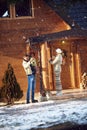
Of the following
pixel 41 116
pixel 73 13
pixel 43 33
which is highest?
pixel 73 13

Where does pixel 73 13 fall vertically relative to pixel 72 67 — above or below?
above

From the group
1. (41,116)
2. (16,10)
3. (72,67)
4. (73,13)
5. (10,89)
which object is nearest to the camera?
(41,116)

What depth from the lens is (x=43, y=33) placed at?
1681cm

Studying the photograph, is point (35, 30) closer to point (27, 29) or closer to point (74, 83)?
point (27, 29)

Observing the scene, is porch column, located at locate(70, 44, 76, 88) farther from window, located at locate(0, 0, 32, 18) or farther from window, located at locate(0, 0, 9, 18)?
window, located at locate(0, 0, 9, 18)

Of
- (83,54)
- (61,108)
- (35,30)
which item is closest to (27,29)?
(35,30)

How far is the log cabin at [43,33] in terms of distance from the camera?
52.8 ft

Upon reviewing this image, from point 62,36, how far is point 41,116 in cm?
638

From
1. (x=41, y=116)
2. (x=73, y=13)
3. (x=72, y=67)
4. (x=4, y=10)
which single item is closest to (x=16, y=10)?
(x=4, y=10)

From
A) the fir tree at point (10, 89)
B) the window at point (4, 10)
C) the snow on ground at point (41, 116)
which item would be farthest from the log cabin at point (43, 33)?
the snow on ground at point (41, 116)

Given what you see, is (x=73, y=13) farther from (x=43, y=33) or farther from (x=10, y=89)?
(x=10, y=89)

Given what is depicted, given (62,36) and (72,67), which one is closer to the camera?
(62,36)

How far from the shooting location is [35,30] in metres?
16.8

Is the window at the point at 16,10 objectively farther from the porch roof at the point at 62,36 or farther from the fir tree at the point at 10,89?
the fir tree at the point at 10,89
